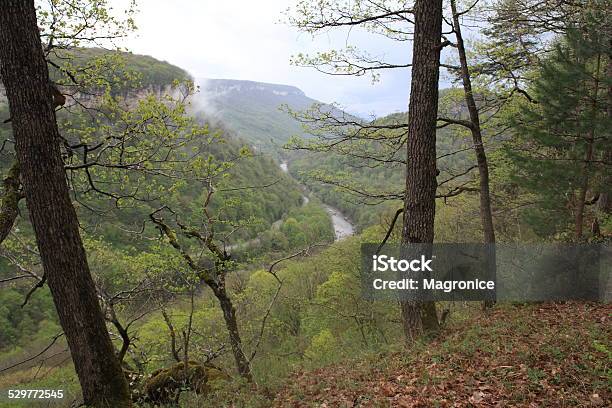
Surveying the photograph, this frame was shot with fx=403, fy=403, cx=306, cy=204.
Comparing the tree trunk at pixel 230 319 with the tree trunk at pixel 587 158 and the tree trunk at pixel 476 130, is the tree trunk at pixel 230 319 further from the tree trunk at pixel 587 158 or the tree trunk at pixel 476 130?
the tree trunk at pixel 587 158

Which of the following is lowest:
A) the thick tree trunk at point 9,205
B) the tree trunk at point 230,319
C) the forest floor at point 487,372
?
the tree trunk at point 230,319

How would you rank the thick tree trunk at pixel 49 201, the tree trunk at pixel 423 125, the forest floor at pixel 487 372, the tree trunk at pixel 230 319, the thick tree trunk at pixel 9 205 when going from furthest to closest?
the tree trunk at pixel 230 319
the tree trunk at pixel 423 125
the thick tree trunk at pixel 9 205
the forest floor at pixel 487 372
the thick tree trunk at pixel 49 201

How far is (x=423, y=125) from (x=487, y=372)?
10.9 ft

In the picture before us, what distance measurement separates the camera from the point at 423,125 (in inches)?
230

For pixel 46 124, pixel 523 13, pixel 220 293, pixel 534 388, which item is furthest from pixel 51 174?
pixel 523 13

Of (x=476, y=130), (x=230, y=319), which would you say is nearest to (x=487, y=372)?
(x=476, y=130)

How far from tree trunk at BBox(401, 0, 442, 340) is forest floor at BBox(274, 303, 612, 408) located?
1.09 m

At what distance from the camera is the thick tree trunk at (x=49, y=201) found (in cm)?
387

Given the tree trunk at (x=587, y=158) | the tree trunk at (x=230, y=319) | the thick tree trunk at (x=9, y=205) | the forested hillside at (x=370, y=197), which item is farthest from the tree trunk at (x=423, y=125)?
the thick tree trunk at (x=9, y=205)

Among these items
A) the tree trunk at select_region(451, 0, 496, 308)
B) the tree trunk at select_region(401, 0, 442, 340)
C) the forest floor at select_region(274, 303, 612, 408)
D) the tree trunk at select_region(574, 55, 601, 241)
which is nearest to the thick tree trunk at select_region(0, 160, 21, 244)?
the forest floor at select_region(274, 303, 612, 408)

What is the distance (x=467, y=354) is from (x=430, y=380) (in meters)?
0.92

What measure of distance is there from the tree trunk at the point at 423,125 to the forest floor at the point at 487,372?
1091mm

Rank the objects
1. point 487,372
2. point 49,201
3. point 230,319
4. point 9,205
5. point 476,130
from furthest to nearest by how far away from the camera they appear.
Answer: point 230,319 → point 476,130 → point 9,205 → point 487,372 → point 49,201

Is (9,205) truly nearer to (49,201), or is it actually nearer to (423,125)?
(49,201)
